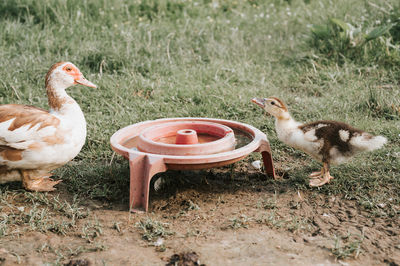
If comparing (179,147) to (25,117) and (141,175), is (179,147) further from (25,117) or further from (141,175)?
(25,117)

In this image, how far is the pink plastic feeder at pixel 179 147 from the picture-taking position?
317 centimetres

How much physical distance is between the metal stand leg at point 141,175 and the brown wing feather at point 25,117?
2.31ft

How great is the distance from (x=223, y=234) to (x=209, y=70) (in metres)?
3.29

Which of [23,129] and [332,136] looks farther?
[332,136]

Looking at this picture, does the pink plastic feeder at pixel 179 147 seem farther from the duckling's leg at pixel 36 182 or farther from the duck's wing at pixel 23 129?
the duckling's leg at pixel 36 182

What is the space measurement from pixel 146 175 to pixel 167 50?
3.35 m

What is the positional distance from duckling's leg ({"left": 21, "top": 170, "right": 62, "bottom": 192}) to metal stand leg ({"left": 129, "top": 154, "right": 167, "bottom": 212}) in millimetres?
743

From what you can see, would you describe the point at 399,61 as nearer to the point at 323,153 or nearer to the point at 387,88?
the point at 387,88

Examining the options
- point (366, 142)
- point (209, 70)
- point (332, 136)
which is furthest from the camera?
point (209, 70)

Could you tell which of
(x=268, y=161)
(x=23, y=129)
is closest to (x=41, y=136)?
(x=23, y=129)

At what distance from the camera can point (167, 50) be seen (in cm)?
622

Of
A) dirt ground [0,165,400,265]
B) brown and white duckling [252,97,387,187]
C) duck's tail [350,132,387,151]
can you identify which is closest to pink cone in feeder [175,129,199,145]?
dirt ground [0,165,400,265]

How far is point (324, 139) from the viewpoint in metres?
3.50

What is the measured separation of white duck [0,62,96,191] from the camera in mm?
3312
